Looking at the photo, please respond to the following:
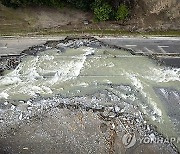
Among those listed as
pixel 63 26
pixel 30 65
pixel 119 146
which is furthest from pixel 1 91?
pixel 119 146

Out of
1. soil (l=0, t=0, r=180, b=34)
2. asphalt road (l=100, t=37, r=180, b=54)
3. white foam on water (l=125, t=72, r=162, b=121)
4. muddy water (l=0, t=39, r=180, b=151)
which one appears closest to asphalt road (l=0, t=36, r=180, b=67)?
asphalt road (l=100, t=37, r=180, b=54)

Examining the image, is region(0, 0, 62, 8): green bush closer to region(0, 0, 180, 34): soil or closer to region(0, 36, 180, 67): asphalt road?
region(0, 0, 180, 34): soil

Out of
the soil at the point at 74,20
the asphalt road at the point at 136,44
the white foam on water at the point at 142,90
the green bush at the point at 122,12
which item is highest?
the green bush at the point at 122,12

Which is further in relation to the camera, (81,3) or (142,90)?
(81,3)

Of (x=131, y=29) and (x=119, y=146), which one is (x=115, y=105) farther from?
(x=131, y=29)

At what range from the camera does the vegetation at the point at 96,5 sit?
3023cm

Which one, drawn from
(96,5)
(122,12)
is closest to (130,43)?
(122,12)

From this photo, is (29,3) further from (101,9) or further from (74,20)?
(101,9)

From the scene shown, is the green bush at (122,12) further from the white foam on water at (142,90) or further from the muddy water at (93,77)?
the white foam on water at (142,90)

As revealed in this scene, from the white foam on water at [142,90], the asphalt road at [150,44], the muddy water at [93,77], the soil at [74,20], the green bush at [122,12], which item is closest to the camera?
the white foam on water at [142,90]

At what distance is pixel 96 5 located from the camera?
30281 mm

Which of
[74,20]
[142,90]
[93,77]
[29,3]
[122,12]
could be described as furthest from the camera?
[74,20]

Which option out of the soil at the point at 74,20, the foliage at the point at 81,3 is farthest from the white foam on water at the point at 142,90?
the foliage at the point at 81,3

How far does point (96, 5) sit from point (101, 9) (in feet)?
1.80
